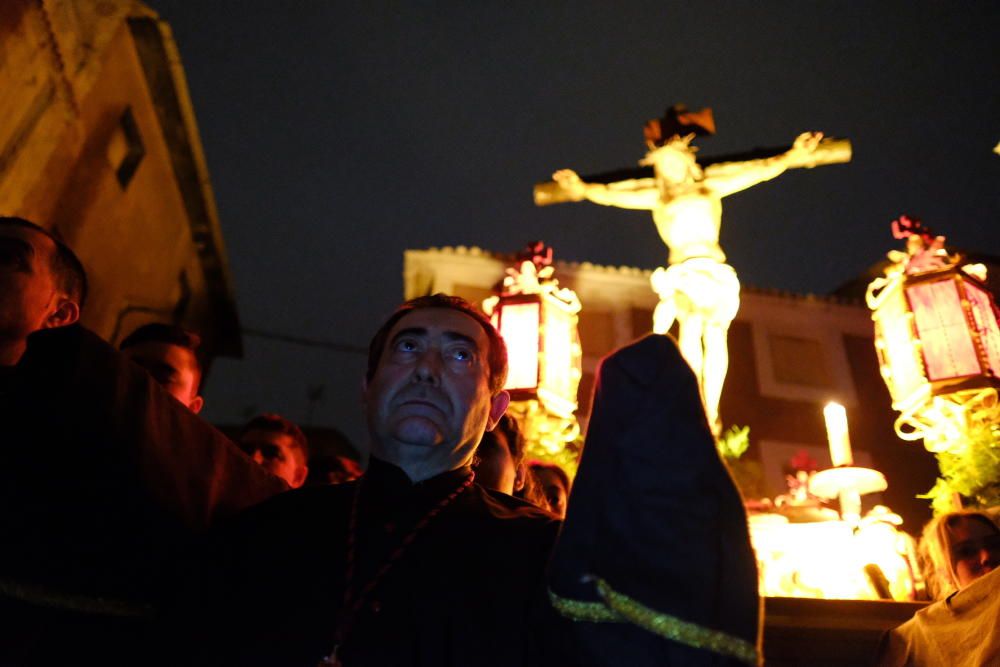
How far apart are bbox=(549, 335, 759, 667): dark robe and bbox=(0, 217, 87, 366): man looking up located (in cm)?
171

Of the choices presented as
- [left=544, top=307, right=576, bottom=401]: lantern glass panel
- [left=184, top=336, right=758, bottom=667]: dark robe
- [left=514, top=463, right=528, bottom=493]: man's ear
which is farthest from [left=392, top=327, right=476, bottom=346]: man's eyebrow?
[left=544, top=307, right=576, bottom=401]: lantern glass panel

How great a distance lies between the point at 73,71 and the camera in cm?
900

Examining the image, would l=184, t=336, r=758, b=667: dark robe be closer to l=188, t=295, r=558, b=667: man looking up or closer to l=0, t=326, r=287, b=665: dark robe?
l=188, t=295, r=558, b=667: man looking up

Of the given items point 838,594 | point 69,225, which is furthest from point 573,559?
point 69,225

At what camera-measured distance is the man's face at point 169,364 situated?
3852 millimetres

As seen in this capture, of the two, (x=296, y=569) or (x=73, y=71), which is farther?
(x=73, y=71)

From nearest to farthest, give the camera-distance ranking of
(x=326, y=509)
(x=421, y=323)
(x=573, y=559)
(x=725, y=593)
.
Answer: (x=725, y=593)
(x=573, y=559)
(x=326, y=509)
(x=421, y=323)

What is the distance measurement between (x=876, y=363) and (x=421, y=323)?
58.0 ft

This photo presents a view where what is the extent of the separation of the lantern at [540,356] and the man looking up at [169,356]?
2.69m

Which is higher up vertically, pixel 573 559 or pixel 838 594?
pixel 838 594

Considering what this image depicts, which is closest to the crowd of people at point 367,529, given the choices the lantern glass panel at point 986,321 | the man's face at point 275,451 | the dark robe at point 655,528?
the dark robe at point 655,528

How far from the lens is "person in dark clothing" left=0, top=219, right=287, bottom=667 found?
64.1 inches

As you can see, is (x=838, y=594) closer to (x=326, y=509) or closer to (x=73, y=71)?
(x=326, y=509)

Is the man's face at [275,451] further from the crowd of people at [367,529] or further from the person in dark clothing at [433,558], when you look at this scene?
the person in dark clothing at [433,558]
